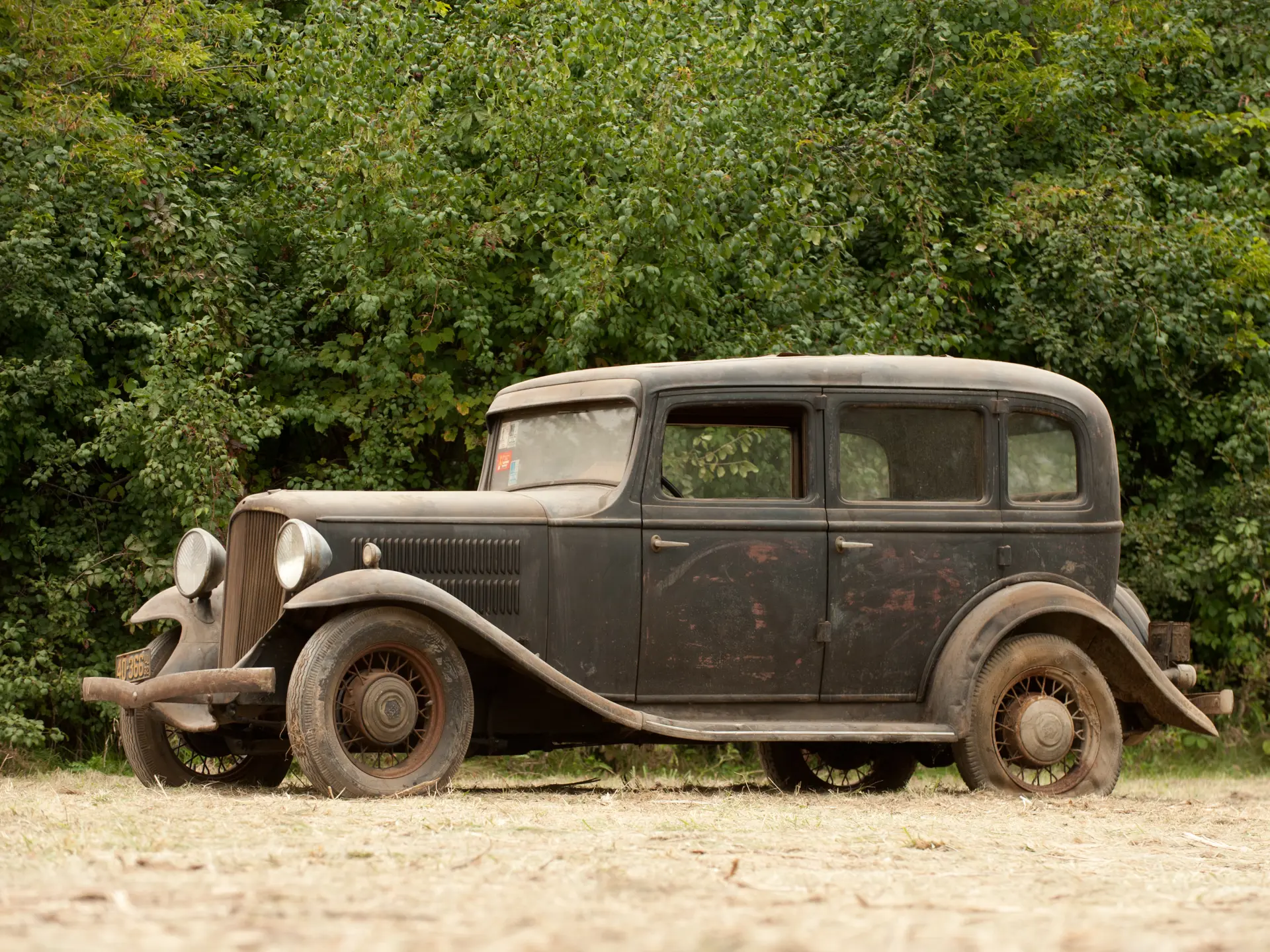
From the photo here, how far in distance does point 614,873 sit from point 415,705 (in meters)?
2.47

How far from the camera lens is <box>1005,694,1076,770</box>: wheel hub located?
723 centimetres

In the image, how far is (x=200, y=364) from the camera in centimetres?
1094

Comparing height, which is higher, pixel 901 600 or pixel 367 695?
pixel 901 600

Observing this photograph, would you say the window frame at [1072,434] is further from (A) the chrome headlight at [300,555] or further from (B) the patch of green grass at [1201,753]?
(B) the patch of green grass at [1201,753]

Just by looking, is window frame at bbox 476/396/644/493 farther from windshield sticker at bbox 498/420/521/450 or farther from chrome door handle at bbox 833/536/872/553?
chrome door handle at bbox 833/536/872/553

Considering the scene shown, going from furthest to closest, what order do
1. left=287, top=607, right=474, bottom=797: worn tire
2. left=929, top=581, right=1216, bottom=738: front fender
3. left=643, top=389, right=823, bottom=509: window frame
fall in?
1. left=929, top=581, right=1216, bottom=738: front fender
2. left=643, top=389, right=823, bottom=509: window frame
3. left=287, top=607, right=474, bottom=797: worn tire

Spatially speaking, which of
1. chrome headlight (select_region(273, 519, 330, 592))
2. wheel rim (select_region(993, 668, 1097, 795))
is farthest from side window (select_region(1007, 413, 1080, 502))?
chrome headlight (select_region(273, 519, 330, 592))

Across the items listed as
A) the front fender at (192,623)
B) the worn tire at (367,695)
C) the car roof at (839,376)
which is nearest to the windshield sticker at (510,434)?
the car roof at (839,376)

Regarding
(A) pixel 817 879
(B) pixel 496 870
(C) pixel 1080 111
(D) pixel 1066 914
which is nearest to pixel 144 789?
(B) pixel 496 870

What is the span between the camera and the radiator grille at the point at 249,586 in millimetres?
6695

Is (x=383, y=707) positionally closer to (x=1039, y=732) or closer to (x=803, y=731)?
(x=803, y=731)

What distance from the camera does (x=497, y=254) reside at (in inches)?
440

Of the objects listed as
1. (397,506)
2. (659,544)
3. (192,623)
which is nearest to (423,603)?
(397,506)

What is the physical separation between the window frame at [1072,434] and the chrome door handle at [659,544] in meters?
1.63
